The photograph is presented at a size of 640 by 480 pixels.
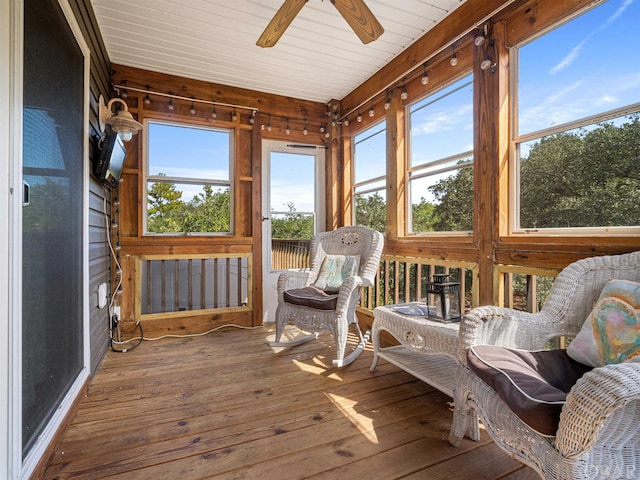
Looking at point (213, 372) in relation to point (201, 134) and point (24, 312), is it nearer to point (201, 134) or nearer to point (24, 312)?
point (24, 312)

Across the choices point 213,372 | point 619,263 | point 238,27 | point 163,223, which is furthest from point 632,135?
point 163,223

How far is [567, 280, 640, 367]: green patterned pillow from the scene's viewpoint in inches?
45.8

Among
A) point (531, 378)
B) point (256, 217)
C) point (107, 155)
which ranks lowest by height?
point (531, 378)

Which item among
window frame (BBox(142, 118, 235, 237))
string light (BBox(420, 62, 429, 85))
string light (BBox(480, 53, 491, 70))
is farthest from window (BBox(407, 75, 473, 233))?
window frame (BBox(142, 118, 235, 237))

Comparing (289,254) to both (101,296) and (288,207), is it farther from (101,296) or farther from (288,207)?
(101,296)

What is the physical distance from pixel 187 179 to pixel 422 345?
9.07ft

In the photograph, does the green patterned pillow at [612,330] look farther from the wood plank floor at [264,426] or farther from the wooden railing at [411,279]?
the wooden railing at [411,279]

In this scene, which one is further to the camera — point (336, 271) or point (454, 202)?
point (336, 271)

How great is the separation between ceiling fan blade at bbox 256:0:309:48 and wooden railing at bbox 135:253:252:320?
2.11 m

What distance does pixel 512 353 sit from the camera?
134 centimetres

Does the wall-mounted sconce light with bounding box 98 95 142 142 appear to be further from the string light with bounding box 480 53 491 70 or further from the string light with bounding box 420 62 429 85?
the string light with bounding box 480 53 491 70

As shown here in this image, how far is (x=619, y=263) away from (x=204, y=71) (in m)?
3.50

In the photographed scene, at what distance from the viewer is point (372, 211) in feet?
11.5

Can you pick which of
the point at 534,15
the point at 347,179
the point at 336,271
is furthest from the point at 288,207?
the point at 534,15
